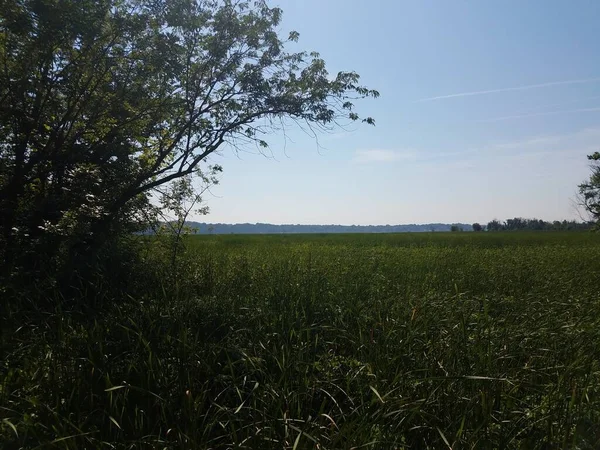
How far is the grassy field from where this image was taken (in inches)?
112

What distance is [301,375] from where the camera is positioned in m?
3.47

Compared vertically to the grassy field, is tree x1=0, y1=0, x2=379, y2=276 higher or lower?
higher

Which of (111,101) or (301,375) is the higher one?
(111,101)

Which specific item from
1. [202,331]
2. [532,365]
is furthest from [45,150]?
[532,365]

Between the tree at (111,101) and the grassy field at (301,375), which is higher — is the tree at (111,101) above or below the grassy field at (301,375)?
above

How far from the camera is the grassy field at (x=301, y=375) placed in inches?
112

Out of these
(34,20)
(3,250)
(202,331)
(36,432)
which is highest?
(34,20)

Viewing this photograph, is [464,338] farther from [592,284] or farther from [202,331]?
[592,284]

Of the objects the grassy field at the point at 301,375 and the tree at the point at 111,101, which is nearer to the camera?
the grassy field at the point at 301,375

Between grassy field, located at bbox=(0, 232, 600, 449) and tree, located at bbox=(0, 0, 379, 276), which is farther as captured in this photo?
tree, located at bbox=(0, 0, 379, 276)

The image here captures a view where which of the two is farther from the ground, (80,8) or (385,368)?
(80,8)

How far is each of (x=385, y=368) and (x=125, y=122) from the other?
6063mm

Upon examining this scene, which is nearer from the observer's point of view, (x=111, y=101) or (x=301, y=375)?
(x=301, y=375)

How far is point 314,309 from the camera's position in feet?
17.5
